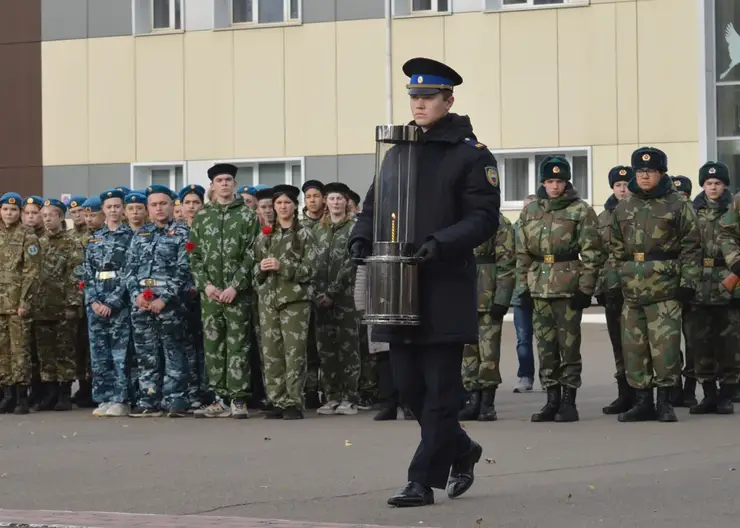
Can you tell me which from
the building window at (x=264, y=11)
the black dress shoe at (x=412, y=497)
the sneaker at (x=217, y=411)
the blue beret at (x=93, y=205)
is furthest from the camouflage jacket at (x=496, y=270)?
the building window at (x=264, y=11)

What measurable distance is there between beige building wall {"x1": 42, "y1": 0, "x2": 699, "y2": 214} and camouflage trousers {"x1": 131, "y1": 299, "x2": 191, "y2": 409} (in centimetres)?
1438

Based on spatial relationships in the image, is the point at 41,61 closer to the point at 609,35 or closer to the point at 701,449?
the point at 609,35

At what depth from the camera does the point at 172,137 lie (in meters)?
30.6

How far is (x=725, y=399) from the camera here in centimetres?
1374

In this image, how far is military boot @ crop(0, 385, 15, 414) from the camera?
1535 centimetres

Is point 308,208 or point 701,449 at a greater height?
point 308,208

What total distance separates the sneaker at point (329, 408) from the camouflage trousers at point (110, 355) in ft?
5.76

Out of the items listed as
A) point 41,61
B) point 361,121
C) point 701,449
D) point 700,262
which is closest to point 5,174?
point 41,61

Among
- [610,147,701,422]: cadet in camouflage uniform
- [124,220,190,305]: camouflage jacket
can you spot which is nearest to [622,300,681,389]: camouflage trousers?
[610,147,701,422]: cadet in camouflage uniform

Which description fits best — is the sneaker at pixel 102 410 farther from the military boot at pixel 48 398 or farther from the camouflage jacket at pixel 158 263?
the camouflage jacket at pixel 158 263

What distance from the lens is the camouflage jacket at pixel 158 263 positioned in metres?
14.3

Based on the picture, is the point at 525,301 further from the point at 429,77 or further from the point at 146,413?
the point at 429,77

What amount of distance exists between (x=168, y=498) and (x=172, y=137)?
21.9 meters

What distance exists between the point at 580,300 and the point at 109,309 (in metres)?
4.20
